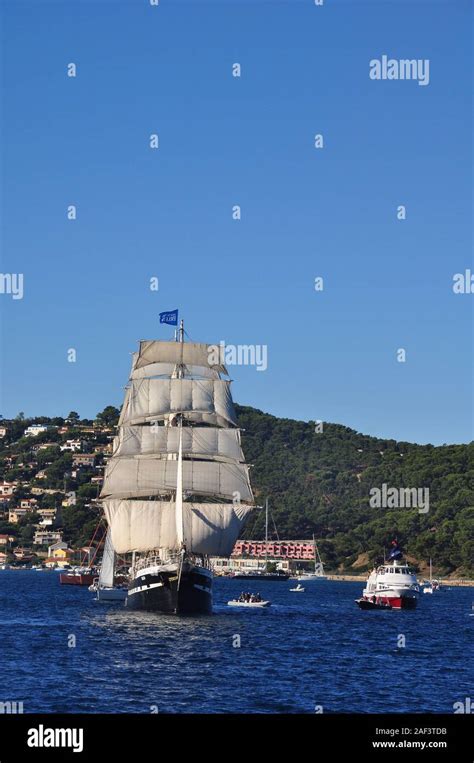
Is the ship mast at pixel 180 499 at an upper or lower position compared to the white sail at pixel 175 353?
lower

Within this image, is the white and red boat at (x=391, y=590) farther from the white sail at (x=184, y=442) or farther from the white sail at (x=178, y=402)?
the white sail at (x=178, y=402)

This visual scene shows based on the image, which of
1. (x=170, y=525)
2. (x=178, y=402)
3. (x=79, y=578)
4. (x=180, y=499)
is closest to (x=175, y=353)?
(x=178, y=402)

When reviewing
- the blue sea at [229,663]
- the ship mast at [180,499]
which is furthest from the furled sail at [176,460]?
the blue sea at [229,663]

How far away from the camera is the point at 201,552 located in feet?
348

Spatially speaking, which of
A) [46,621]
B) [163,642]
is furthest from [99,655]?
[46,621]

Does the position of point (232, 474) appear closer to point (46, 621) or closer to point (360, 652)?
point (46, 621)

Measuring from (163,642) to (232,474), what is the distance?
4031 centimetres

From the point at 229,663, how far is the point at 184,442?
50.2 meters

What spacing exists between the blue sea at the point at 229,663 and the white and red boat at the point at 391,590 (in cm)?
1918

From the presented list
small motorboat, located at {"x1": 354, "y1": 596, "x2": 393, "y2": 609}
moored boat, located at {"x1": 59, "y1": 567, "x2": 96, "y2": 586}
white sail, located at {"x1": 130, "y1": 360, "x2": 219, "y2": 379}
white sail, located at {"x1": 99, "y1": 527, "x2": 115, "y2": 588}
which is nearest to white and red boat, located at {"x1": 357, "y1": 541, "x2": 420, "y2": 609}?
small motorboat, located at {"x1": 354, "y1": 596, "x2": 393, "y2": 609}

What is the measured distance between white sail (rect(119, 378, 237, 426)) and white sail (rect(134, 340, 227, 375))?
3.63 meters

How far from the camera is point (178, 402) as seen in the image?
4601 inches

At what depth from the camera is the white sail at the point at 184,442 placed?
369 feet

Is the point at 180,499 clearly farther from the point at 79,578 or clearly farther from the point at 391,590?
the point at 79,578
